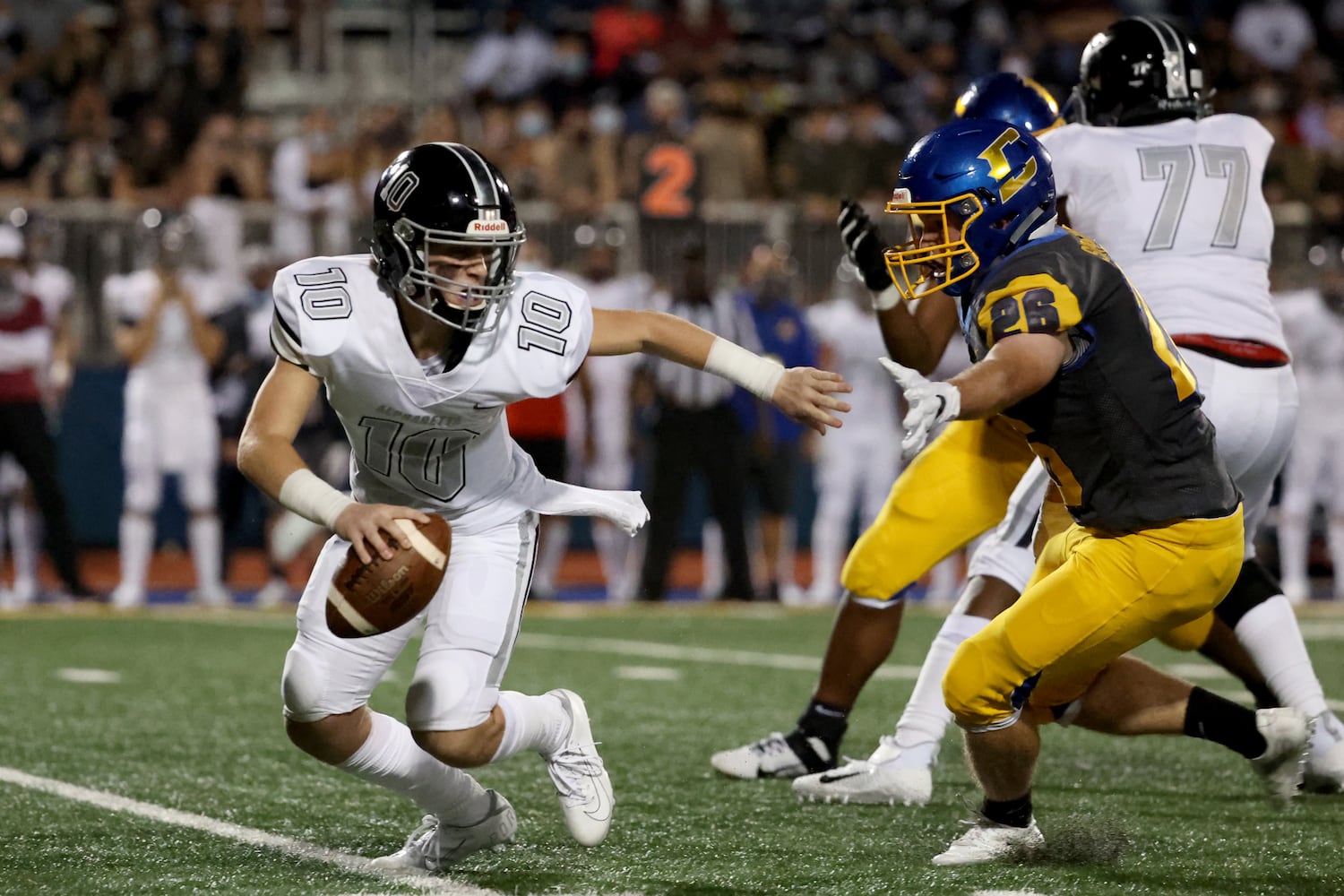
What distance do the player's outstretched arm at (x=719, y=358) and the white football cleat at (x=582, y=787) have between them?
30.0 inches

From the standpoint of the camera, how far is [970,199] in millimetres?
3482

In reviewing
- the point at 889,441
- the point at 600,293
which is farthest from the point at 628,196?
the point at 889,441

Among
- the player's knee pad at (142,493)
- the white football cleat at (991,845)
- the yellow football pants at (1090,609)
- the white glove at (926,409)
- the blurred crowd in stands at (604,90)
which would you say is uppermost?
the blurred crowd in stands at (604,90)

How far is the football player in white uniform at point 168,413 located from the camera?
9.24 m

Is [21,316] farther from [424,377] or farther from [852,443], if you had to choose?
[424,377]

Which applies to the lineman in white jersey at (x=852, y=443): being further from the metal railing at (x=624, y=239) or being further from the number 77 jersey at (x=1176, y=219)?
the number 77 jersey at (x=1176, y=219)

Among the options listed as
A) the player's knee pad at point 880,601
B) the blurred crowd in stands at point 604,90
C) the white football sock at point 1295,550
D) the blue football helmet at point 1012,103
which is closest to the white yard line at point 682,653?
the player's knee pad at point 880,601

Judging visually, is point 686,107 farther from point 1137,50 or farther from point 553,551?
point 1137,50

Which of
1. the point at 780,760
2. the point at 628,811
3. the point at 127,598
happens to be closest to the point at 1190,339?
the point at 780,760

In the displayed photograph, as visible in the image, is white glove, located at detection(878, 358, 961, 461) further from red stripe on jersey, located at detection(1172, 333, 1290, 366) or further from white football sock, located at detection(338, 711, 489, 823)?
red stripe on jersey, located at detection(1172, 333, 1290, 366)

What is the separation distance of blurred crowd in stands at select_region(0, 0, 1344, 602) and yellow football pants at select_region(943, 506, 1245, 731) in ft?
20.2

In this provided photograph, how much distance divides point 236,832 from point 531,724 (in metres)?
0.75

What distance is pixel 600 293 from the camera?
10.2 meters

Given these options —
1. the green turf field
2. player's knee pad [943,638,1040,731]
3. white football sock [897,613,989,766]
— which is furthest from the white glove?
white football sock [897,613,989,766]
